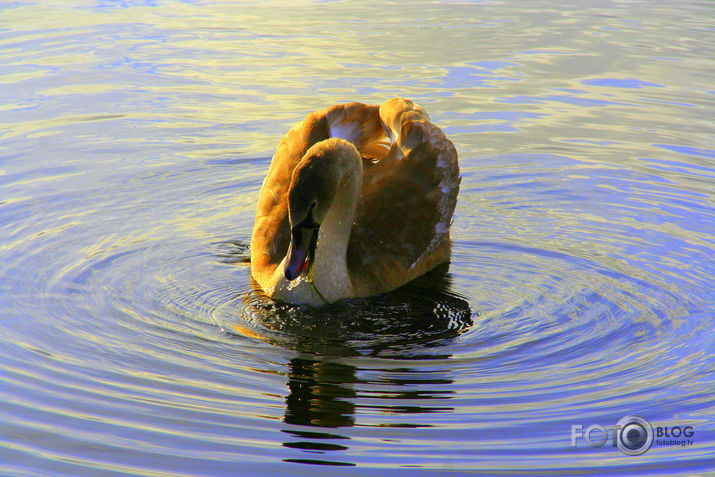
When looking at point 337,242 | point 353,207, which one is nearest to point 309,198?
point 337,242

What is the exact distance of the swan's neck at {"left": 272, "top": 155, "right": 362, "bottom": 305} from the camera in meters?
7.65

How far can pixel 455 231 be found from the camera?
930 cm

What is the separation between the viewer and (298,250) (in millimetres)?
7363

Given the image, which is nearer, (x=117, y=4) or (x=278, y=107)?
(x=278, y=107)

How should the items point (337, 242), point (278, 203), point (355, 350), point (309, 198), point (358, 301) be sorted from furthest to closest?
point (278, 203) < point (337, 242) < point (358, 301) < point (309, 198) < point (355, 350)

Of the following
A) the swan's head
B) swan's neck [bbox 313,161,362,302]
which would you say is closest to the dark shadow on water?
swan's neck [bbox 313,161,362,302]

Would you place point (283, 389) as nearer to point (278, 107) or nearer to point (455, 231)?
point (455, 231)

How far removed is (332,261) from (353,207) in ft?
1.76

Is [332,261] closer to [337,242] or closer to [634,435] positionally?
[337,242]

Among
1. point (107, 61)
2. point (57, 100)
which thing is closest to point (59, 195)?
point (57, 100)

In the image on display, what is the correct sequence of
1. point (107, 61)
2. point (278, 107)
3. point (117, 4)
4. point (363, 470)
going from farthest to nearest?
point (117, 4) < point (107, 61) < point (278, 107) < point (363, 470)

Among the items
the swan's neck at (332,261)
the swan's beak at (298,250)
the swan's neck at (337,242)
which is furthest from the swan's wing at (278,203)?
the swan's beak at (298,250)

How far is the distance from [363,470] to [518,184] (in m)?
5.75

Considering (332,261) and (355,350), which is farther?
(332,261)
